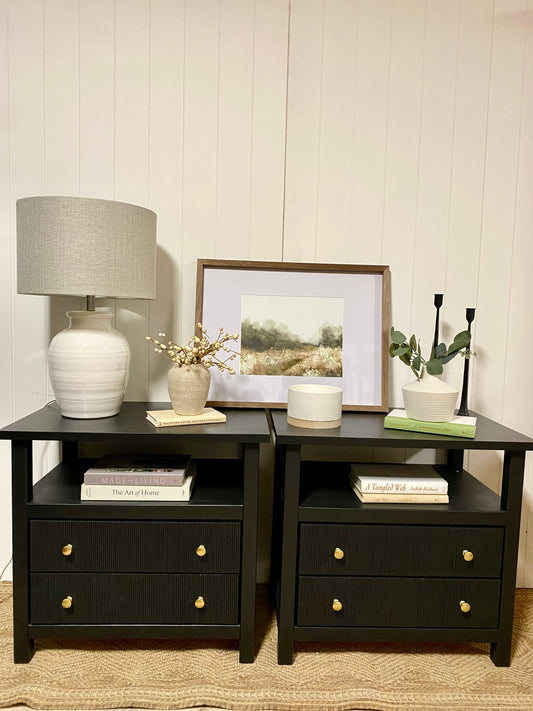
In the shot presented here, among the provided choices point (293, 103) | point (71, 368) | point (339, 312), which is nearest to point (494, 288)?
point (339, 312)

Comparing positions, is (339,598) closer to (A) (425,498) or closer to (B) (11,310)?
(A) (425,498)

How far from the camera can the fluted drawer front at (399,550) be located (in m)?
1.46

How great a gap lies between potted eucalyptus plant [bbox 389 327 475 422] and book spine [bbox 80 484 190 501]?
2.34ft

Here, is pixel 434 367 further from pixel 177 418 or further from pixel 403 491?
pixel 177 418

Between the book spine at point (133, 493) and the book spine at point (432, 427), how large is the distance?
2.08 ft

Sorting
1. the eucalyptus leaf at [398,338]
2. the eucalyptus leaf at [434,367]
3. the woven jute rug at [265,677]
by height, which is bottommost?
the woven jute rug at [265,677]

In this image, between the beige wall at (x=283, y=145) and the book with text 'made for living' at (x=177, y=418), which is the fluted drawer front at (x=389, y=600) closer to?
the book with text 'made for living' at (x=177, y=418)

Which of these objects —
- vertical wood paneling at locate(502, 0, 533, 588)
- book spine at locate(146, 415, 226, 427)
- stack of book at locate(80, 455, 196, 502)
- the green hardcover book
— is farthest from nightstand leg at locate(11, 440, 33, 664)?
vertical wood paneling at locate(502, 0, 533, 588)

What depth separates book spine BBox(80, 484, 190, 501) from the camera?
1.42m

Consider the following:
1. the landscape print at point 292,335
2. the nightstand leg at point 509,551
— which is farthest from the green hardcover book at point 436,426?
the landscape print at point 292,335

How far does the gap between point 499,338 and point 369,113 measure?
939 millimetres

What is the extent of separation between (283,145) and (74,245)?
836 millimetres

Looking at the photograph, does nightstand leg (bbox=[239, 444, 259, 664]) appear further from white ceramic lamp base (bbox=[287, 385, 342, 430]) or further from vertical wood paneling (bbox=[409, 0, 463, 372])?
vertical wood paneling (bbox=[409, 0, 463, 372])

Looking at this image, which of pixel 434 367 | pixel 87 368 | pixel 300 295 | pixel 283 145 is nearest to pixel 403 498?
pixel 434 367
